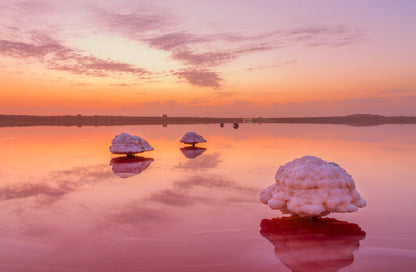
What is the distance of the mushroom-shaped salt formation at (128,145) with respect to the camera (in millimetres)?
18062

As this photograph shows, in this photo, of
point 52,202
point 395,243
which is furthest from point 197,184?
point 395,243

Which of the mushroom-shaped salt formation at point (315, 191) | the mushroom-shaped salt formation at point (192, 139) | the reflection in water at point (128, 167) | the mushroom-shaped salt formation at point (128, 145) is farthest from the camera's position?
the mushroom-shaped salt formation at point (192, 139)

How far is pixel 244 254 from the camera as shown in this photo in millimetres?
5469

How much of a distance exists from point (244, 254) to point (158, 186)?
253 inches

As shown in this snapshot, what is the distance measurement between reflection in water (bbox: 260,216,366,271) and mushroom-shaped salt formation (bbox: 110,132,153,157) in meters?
12.7

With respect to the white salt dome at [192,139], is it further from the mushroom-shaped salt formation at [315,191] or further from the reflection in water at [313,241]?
the mushroom-shaped salt formation at [315,191]

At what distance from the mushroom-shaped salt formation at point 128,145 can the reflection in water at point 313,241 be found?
12708 mm

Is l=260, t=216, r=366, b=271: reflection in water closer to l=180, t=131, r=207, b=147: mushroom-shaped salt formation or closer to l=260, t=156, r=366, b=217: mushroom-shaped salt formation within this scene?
l=260, t=156, r=366, b=217: mushroom-shaped salt formation

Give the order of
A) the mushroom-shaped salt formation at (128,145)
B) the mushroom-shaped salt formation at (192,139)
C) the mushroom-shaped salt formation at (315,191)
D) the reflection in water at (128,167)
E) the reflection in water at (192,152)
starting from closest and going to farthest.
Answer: the mushroom-shaped salt formation at (315,191)
the reflection in water at (128,167)
the mushroom-shaped salt formation at (128,145)
the reflection in water at (192,152)
the mushroom-shaped salt formation at (192,139)

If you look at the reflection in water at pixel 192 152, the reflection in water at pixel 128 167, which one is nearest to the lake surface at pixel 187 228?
the reflection in water at pixel 128 167

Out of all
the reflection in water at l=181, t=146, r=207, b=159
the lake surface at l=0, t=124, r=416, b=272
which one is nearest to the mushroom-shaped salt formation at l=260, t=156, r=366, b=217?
the lake surface at l=0, t=124, r=416, b=272

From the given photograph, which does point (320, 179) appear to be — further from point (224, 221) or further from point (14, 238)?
point (14, 238)

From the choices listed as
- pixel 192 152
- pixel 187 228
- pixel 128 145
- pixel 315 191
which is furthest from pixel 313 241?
pixel 192 152

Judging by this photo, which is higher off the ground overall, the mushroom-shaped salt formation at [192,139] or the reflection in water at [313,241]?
the mushroom-shaped salt formation at [192,139]
